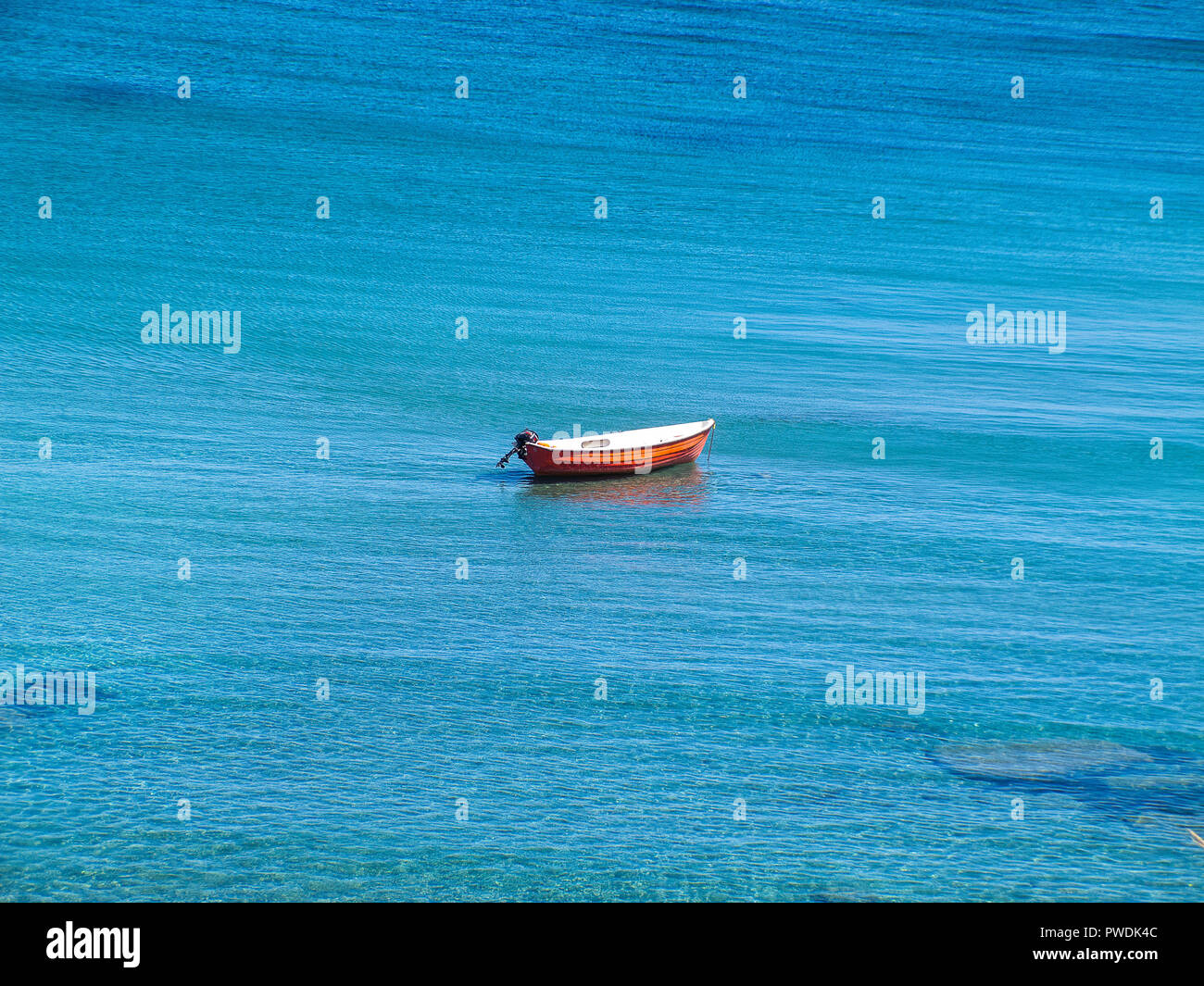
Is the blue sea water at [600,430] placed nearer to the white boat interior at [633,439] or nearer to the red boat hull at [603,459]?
the red boat hull at [603,459]

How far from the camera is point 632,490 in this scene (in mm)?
40156

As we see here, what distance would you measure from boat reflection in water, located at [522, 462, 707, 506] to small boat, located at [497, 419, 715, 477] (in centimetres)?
22

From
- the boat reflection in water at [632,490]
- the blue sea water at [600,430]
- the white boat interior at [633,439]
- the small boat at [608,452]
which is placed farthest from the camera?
the white boat interior at [633,439]

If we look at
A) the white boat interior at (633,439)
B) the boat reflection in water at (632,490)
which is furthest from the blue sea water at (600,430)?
the white boat interior at (633,439)

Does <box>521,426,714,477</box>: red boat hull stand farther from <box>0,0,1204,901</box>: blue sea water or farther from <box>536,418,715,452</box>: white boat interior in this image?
<box>0,0,1204,901</box>: blue sea water

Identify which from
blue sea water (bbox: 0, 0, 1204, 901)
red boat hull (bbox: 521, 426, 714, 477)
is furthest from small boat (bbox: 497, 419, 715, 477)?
blue sea water (bbox: 0, 0, 1204, 901)

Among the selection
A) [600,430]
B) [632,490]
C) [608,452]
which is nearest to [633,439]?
[608,452]

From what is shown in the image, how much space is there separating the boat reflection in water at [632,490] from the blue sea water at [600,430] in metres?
0.22

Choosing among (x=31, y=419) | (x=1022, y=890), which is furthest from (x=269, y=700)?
(x=31, y=419)

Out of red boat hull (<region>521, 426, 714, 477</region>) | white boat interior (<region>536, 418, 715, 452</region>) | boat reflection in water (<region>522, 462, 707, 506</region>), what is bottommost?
boat reflection in water (<region>522, 462, 707, 506</region>)

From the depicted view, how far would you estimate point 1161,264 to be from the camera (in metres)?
70.7

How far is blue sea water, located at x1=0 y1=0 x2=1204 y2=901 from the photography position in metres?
22.4

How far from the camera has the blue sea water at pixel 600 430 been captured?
22.4 m

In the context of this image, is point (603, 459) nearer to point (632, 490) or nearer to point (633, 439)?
point (632, 490)
